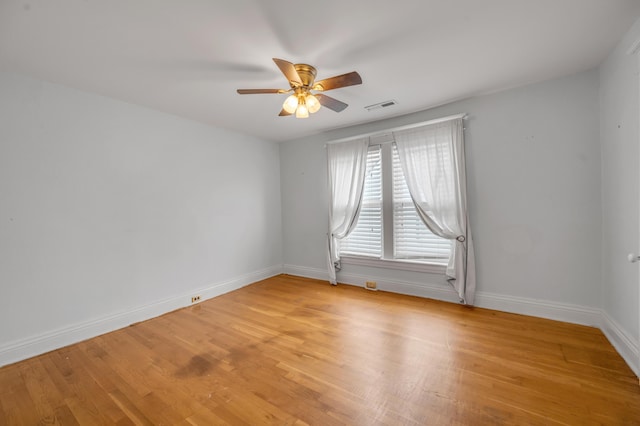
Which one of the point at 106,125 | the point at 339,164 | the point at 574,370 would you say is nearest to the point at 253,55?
the point at 106,125

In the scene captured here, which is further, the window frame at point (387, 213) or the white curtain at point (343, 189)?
the white curtain at point (343, 189)

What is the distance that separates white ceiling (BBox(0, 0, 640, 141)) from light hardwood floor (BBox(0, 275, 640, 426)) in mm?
2551

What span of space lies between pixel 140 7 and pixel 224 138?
2.46 metres

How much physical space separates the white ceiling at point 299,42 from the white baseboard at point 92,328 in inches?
94.7

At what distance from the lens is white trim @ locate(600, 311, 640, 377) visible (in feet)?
6.15

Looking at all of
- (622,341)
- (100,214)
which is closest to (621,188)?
(622,341)

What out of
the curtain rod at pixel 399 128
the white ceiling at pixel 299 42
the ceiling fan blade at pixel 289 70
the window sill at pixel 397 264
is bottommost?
the window sill at pixel 397 264

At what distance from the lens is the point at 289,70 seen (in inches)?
74.7

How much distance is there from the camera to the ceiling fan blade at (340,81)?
6.32ft

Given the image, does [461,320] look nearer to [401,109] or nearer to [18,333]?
[401,109]

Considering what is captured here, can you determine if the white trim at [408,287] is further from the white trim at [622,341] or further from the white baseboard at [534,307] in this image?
the white trim at [622,341]

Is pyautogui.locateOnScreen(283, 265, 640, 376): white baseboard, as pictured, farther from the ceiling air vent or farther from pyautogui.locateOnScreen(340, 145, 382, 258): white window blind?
the ceiling air vent

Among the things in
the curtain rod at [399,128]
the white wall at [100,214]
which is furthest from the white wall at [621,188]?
the white wall at [100,214]

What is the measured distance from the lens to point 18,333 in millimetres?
2242
